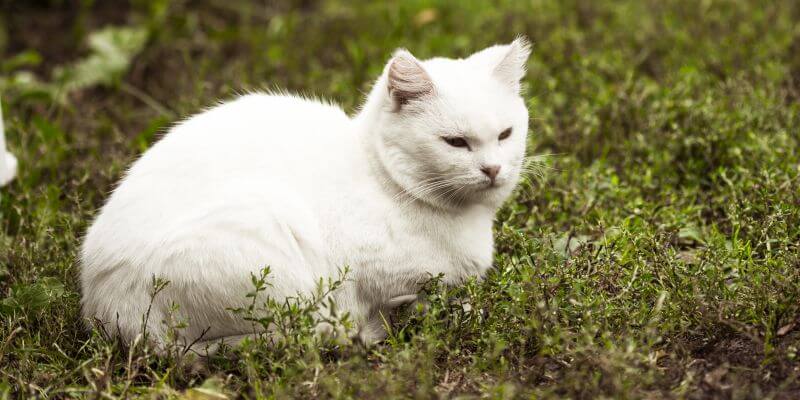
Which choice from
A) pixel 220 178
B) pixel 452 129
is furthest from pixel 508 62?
pixel 220 178

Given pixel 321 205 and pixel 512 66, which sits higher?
A: pixel 512 66

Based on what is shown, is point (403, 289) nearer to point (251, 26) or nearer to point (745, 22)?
point (745, 22)

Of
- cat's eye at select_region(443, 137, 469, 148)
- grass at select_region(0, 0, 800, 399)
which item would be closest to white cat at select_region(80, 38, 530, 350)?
cat's eye at select_region(443, 137, 469, 148)

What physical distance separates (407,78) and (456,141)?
10.6 inches

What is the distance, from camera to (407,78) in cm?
300

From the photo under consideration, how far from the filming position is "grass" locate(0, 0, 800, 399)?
2.72 meters

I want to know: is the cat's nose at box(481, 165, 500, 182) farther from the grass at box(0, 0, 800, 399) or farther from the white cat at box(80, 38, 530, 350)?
the grass at box(0, 0, 800, 399)

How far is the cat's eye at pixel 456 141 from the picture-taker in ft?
9.79

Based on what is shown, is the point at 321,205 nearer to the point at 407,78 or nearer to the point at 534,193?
the point at 407,78

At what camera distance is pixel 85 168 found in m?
4.27

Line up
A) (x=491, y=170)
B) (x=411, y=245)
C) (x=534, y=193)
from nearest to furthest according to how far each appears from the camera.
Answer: (x=491, y=170), (x=411, y=245), (x=534, y=193)

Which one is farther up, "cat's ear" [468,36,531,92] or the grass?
"cat's ear" [468,36,531,92]

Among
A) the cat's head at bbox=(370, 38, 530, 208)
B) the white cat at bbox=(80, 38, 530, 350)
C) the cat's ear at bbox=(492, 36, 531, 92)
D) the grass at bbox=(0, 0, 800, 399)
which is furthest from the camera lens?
the cat's ear at bbox=(492, 36, 531, 92)

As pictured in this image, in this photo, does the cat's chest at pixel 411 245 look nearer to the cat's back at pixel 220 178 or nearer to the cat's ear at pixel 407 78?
the cat's back at pixel 220 178
